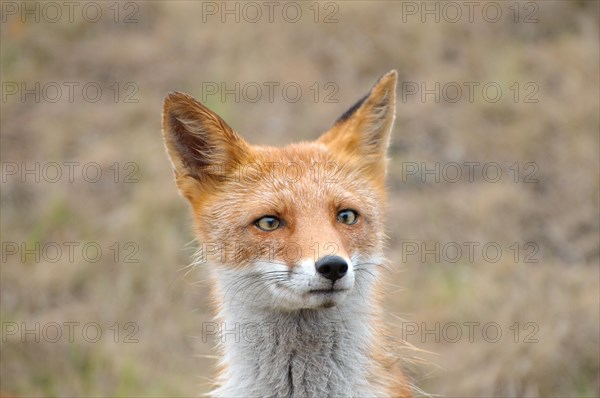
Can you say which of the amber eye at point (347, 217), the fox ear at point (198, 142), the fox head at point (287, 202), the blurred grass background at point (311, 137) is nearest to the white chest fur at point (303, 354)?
the fox head at point (287, 202)

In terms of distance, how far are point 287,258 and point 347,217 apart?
60 centimetres

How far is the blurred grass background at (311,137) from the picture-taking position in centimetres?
829

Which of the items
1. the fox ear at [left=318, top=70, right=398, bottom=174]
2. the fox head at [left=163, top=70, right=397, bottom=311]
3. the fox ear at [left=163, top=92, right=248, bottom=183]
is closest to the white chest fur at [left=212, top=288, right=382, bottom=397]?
the fox head at [left=163, top=70, right=397, bottom=311]

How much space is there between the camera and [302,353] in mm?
4527

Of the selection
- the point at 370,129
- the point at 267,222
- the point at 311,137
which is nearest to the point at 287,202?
the point at 267,222

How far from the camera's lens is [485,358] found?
7992mm

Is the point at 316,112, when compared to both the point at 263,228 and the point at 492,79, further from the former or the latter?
the point at 263,228

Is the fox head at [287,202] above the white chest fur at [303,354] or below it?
above

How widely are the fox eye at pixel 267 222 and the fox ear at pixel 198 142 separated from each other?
62cm

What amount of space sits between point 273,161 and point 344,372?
4.64 feet

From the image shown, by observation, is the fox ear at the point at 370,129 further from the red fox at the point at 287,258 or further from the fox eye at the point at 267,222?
the fox eye at the point at 267,222

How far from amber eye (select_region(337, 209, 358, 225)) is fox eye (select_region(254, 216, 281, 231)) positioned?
39cm

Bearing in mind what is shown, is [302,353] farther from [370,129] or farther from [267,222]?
[370,129]

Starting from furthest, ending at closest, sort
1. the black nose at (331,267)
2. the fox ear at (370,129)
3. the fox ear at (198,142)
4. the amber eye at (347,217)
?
the fox ear at (370,129)
the fox ear at (198,142)
the amber eye at (347,217)
the black nose at (331,267)
